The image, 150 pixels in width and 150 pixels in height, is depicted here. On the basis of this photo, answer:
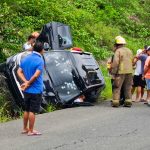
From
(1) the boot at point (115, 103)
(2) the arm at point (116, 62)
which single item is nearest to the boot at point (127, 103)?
(1) the boot at point (115, 103)

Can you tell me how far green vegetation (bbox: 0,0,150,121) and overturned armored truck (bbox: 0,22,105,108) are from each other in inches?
30.4

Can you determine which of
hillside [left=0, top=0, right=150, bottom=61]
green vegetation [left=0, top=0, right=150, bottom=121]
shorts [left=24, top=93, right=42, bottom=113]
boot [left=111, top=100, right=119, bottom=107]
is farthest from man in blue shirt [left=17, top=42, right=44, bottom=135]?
hillside [left=0, top=0, right=150, bottom=61]

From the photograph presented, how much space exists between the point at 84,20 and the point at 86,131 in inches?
552

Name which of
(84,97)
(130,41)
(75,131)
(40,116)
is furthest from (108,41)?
(75,131)

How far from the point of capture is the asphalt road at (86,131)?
9188 millimetres

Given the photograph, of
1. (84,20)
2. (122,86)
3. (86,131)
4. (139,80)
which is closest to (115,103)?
(122,86)

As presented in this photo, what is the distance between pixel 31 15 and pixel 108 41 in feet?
15.4

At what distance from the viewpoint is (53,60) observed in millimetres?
14148

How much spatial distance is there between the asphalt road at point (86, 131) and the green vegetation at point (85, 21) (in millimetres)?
2287

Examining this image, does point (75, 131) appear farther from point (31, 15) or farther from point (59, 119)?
point (31, 15)

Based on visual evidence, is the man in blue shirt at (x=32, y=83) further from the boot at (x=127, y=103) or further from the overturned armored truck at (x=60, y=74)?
the boot at (x=127, y=103)

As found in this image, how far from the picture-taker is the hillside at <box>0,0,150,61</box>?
17516mm

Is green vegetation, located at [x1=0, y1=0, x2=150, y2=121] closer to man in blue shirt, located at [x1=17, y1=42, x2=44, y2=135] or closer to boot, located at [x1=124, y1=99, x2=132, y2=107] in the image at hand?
boot, located at [x1=124, y1=99, x2=132, y2=107]

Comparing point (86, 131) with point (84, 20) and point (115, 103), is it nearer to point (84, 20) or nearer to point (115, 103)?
point (115, 103)
